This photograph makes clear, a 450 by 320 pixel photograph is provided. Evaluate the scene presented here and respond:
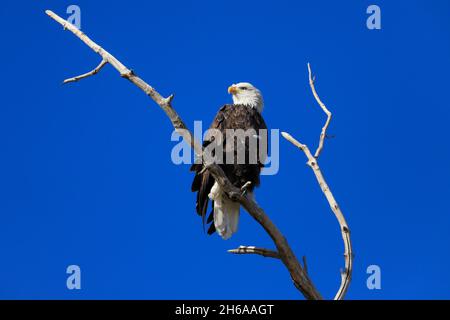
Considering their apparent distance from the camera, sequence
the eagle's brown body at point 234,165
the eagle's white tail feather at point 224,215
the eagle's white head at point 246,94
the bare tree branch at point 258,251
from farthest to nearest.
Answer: the eagle's white head at point 246,94
the eagle's white tail feather at point 224,215
the eagle's brown body at point 234,165
the bare tree branch at point 258,251

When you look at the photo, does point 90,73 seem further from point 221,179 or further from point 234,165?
point 234,165

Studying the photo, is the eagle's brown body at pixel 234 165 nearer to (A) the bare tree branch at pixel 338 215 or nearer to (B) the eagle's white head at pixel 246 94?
(B) the eagle's white head at pixel 246 94

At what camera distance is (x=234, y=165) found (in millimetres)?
7027

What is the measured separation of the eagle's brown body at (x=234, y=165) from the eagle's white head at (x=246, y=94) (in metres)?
0.31

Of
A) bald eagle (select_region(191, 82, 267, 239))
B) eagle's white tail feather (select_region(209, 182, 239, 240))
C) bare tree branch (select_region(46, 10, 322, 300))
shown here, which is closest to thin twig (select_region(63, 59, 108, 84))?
bare tree branch (select_region(46, 10, 322, 300))

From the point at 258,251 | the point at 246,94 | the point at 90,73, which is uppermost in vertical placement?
the point at 246,94

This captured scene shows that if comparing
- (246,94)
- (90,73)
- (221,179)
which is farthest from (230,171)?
(90,73)

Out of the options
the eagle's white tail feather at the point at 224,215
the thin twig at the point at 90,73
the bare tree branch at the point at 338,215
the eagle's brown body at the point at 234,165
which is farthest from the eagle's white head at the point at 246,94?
the thin twig at the point at 90,73

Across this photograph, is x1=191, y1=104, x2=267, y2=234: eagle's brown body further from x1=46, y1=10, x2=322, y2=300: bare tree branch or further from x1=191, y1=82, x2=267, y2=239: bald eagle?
x1=46, y1=10, x2=322, y2=300: bare tree branch

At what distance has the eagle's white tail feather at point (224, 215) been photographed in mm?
7000

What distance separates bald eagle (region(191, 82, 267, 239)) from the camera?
6902mm

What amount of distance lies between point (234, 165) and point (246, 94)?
950 mm
